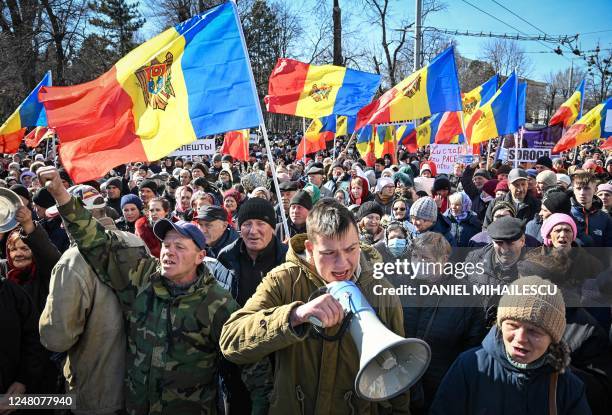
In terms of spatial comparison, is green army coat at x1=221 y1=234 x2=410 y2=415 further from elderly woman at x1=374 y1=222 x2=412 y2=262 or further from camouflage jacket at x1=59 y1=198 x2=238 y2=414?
elderly woman at x1=374 y1=222 x2=412 y2=262

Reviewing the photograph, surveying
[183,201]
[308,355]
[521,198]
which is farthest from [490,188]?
[308,355]

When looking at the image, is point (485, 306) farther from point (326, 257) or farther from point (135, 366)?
point (135, 366)

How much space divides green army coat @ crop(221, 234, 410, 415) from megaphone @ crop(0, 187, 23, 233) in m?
1.68

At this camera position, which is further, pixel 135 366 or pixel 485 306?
pixel 485 306

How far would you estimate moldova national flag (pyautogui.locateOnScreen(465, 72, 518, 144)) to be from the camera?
8633 millimetres

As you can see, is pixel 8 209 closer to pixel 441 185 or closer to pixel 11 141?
pixel 441 185

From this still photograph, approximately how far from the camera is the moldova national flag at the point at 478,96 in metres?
10.7

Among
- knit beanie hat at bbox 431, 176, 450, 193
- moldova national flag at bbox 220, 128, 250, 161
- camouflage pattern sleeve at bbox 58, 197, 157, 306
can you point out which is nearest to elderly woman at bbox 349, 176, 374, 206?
knit beanie hat at bbox 431, 176, 450, 193

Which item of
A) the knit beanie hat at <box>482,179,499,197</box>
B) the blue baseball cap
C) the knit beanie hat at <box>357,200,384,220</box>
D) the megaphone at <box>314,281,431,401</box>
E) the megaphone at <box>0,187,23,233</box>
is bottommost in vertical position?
the knit beanie hat at <box>482,179,499,197</box>

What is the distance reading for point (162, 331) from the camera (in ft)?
7.74

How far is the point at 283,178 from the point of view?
9.01 m

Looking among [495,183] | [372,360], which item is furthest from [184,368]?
[495,183]

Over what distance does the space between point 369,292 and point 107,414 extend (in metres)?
1.62

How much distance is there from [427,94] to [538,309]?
6.73 m
